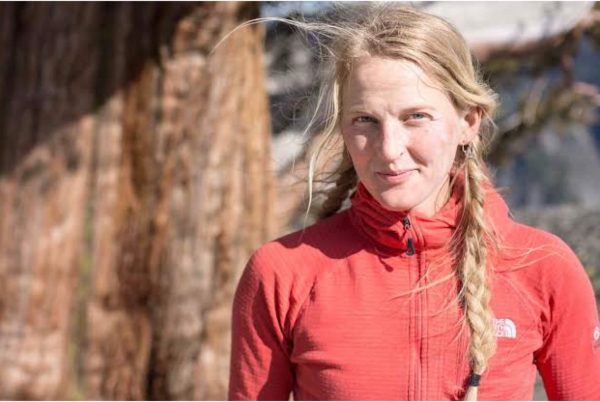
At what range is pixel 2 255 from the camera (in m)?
3.43

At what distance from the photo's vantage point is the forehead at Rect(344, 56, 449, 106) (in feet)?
4.62

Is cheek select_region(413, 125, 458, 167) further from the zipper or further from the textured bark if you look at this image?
the textured bark

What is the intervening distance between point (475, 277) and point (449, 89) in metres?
0.27

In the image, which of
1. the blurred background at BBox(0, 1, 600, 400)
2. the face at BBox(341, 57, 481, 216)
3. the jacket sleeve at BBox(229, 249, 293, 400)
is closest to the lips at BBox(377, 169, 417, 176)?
the face at BBox(341, 57, 481, 216)

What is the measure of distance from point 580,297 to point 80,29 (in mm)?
2379

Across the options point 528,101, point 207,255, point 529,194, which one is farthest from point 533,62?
point 529,194

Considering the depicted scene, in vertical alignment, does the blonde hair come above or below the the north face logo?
above

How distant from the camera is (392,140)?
4.60 ft

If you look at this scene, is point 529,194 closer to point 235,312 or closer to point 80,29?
point 80,29

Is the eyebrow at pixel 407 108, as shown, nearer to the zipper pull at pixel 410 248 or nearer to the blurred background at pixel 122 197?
the zipper pull at pixel 410 248

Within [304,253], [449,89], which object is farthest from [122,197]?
[449,89]

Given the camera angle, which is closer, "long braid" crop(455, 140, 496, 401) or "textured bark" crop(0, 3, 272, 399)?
"long braid" crop(455, 140, 496, 401)

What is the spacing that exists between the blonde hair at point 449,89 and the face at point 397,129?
0.02 meters

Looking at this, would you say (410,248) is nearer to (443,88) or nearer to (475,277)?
(475,277)
